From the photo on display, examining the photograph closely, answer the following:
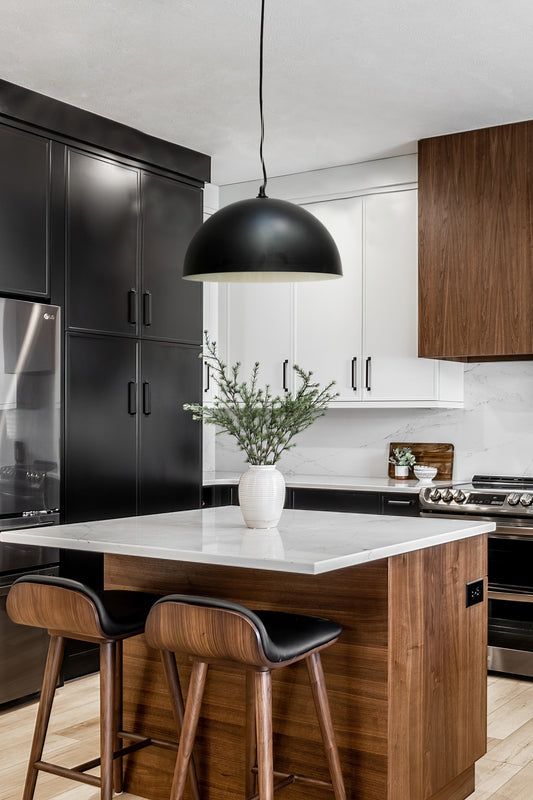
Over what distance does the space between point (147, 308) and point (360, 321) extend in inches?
48.2

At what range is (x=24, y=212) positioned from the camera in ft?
12.9

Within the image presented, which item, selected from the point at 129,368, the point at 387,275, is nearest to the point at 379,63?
the point at 387,275

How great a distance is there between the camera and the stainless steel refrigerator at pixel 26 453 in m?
3.78

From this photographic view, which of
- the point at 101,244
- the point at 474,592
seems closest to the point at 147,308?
the point at 101,244

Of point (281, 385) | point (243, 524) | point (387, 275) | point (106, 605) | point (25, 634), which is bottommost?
point (25, 634)

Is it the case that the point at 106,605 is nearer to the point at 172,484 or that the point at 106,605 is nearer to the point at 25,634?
the point at 25,634

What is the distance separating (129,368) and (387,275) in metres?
1.52

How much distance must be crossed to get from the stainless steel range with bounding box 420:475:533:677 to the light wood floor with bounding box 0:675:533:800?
0.43ft

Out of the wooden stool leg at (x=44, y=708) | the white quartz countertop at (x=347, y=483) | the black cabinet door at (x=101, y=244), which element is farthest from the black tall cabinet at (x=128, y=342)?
the wooden stool leg at (x=44, y=708)

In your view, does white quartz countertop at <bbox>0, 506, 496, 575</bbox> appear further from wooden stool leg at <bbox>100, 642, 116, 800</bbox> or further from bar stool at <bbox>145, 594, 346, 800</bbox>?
wooden stool leg at <bbox>100, 642, 116, 800</bbox>

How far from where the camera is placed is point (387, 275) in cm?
496

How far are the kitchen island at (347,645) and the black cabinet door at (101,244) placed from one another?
1.52 m

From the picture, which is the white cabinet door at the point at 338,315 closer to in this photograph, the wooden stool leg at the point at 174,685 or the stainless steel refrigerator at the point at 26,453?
the stainless steel refrigerator at the point at 26,453

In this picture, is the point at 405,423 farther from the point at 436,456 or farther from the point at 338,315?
the point at 338,315
